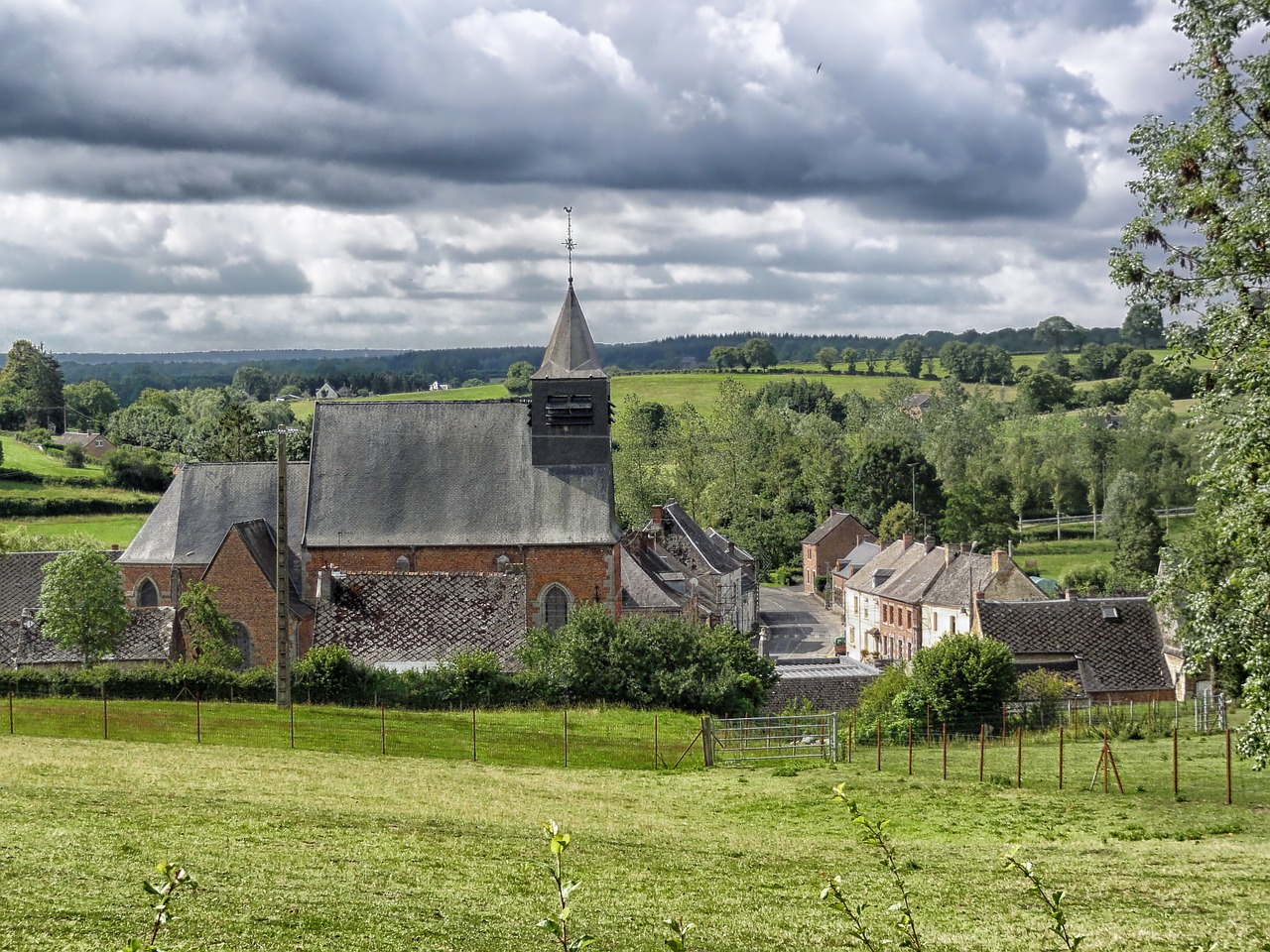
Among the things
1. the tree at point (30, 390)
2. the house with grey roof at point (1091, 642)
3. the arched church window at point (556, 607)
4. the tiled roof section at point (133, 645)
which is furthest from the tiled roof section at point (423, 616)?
the tree at point (30, 390)

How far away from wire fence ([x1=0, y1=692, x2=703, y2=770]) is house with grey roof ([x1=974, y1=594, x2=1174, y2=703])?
21.1 metres

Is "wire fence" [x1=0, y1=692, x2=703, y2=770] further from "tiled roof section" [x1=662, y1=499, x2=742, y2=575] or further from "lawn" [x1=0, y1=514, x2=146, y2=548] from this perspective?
"lawn" [x1=0, y1=514, x2=146, y2=548]

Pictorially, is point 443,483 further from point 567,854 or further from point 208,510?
point 567,854

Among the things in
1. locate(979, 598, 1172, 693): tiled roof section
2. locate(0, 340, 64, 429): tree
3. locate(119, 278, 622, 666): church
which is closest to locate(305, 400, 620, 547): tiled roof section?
locate(119, 278, 622, 666): church

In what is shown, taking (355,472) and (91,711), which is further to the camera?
(355,472)

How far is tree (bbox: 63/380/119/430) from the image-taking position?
5794 inches

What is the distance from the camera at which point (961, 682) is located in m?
40.2

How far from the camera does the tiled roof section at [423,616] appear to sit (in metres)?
42.3

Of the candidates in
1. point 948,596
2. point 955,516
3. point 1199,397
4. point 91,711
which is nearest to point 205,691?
point 91,711

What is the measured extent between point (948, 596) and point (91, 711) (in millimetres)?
45654

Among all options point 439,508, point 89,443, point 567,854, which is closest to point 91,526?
point 89,443

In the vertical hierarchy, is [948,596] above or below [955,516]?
below

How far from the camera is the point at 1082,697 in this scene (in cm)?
4888

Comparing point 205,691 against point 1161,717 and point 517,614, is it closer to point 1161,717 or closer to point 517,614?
point 517,614
